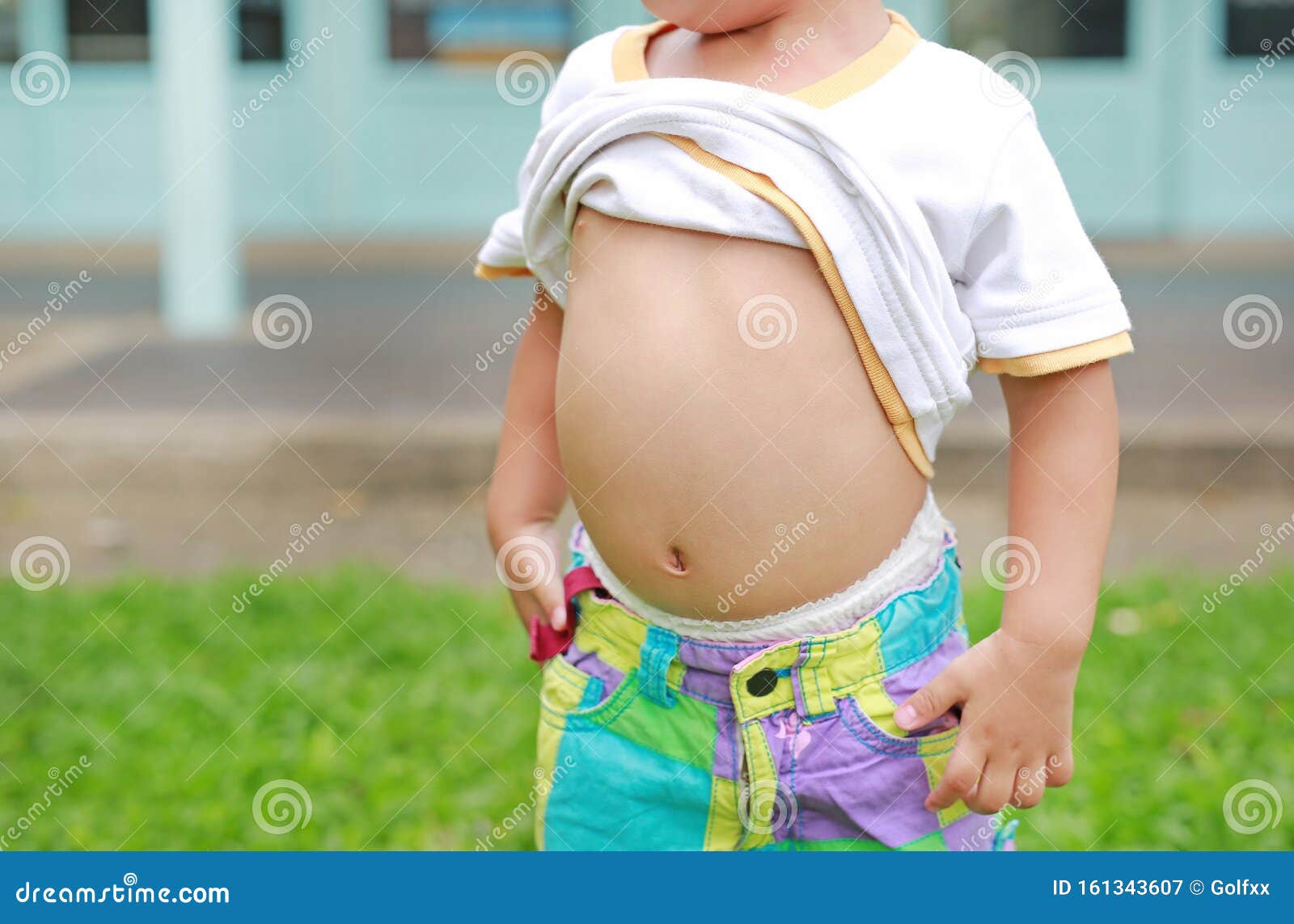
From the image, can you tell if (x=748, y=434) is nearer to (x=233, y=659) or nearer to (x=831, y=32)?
(x=831, y=32)

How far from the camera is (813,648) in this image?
1550 mm

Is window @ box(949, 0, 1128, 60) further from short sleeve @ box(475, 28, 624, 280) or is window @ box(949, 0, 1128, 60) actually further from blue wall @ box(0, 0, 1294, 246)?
short sleeve @ box(475, 28, 624, 280)

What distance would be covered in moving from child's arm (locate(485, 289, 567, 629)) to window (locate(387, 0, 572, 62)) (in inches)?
320

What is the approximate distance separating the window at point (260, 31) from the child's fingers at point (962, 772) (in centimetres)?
926

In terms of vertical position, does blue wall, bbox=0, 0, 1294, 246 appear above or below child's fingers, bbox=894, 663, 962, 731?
below

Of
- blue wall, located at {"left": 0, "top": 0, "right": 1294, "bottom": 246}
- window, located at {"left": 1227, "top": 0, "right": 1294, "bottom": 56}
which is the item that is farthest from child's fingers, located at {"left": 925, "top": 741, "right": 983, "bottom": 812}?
window, located at {"left": 1227, "top": 0, "right": 1294, "bottom": 56}

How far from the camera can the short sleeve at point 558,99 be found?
1.61m

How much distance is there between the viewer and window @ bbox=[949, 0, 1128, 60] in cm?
888

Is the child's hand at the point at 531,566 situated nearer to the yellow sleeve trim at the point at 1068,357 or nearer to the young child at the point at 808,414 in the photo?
the young child at the point at 808,414

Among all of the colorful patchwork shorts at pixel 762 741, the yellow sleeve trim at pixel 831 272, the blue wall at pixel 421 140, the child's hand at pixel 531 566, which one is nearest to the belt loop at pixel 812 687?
the colorful patchwork shorts at pixel 762 741

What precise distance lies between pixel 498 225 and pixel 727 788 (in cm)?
77

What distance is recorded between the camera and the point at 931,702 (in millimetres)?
1544

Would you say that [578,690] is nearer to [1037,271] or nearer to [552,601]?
[552,601]

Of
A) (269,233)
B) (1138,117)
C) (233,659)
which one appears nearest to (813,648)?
(233,659)
